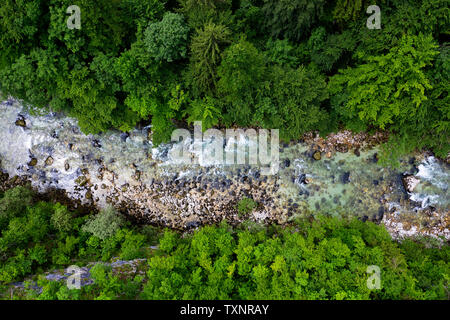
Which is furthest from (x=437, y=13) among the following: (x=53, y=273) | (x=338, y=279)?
(x=53, y=273)

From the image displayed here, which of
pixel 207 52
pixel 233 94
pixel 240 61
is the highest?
pixel 207 52

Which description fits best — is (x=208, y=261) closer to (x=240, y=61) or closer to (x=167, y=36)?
(x=240, y=61)

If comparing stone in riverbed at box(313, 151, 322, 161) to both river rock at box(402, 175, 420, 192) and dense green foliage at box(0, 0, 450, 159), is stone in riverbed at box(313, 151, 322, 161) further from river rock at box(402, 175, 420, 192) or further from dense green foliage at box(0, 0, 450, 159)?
river rock at box(402, 175, 420, 192)

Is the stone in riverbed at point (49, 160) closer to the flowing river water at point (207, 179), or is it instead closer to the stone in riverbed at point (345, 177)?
the flowing river water at point (207, 179)

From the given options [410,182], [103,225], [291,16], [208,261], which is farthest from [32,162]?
[410,182]

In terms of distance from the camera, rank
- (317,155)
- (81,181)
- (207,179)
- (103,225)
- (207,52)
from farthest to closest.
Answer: (81,181)
(207,179)
(317,155)
(103,225)
(207,52)

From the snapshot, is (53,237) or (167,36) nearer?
(167,36)

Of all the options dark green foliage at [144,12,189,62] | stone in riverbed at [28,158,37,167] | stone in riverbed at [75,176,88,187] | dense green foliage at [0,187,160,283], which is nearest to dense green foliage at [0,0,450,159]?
dark green foliage at [144,12,189,62]
